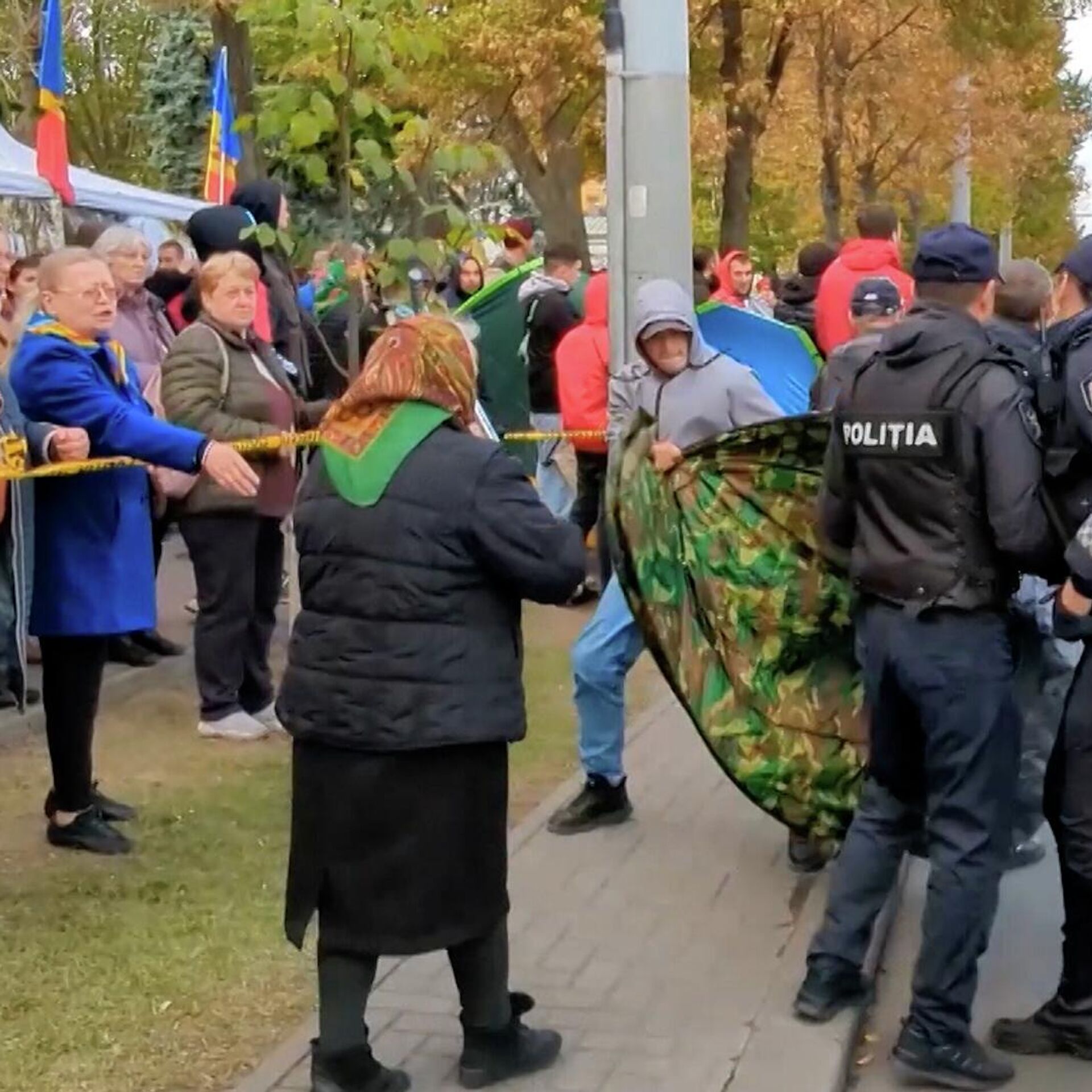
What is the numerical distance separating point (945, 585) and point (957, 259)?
0.80 meters

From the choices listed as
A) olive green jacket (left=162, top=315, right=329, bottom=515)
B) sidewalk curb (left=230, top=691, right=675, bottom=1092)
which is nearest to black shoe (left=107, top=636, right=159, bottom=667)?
olive green jacket (left=162, top=315, right=329, bottom=515)

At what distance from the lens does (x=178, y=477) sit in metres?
7.46

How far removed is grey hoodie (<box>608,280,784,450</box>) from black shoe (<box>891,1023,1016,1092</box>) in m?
2.27

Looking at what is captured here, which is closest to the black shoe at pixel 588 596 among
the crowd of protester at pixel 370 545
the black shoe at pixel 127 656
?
the crowd of protester at pixel 370 545

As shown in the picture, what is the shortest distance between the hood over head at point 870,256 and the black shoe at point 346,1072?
23.4 feet

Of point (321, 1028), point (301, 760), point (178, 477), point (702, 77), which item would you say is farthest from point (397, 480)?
point (702, 77)

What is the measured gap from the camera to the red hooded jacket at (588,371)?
10.1 metres

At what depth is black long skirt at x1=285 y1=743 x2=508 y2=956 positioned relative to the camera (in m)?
4.24

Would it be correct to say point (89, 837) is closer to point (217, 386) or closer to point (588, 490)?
point (217, 386)

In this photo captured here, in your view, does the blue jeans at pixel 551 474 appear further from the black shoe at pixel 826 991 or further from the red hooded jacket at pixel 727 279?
the black shoe at pixel 826 991

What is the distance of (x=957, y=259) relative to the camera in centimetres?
475

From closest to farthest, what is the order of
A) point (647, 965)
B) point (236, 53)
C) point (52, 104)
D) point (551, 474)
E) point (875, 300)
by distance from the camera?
point (647, 965) < point (875, 300) < point (551, 474) < point (52, 104) < point (236, 53)

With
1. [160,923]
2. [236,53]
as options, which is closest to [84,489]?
[160,923]

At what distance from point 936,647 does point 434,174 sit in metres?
3.02
